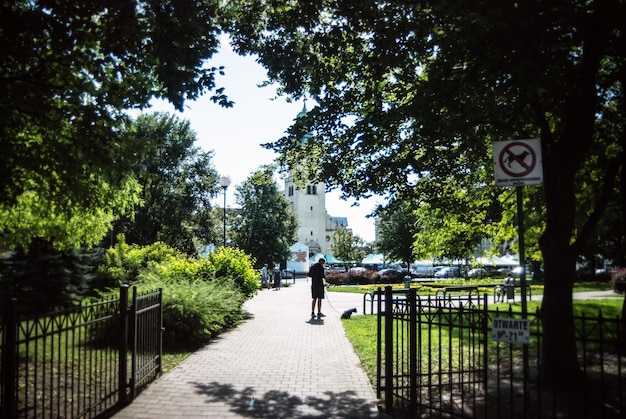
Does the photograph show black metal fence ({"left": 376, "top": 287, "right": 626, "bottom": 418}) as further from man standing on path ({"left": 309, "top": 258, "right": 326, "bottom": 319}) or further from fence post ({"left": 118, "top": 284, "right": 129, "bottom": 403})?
man standing on path ({"left": 309, "top": 258, "right": 326, "bottom": 319})

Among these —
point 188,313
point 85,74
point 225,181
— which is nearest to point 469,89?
point 85,74

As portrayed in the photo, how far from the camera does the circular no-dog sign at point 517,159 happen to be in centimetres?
490

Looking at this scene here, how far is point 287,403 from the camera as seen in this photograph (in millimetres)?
6254

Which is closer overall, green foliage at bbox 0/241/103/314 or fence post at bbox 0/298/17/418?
fence post at bbox 0/298/17/418

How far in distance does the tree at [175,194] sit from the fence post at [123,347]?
36092 millimetres

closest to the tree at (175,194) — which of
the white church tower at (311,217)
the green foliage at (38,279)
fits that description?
the green foliage at (38,279)

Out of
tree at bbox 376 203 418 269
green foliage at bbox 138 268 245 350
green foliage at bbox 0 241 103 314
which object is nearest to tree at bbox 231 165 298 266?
tree at bbox 376 203 418 269

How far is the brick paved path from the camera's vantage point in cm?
589

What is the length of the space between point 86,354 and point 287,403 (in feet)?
9.68

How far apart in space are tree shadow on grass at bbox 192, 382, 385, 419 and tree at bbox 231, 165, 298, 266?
1923 inches

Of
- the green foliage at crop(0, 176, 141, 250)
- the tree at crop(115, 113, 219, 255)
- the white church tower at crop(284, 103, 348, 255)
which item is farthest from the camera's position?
the white church tower at crop(284, 103, 348, 255)

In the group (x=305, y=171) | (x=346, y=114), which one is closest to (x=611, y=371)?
(x=346, y=114)

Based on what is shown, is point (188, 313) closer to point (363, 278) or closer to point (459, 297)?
point (459, 297)

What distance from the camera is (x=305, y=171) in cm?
1156
